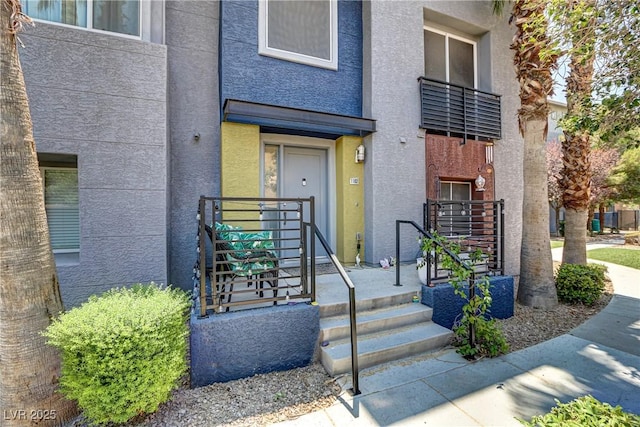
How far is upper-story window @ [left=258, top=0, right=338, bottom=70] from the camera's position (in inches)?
228

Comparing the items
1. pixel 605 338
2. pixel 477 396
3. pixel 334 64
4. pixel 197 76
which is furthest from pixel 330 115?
pixel 605 338

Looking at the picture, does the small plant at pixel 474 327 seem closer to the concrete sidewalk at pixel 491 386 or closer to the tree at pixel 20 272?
the concrete sidewalk at pixel 491 386

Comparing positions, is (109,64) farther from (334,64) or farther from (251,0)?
(334,64)

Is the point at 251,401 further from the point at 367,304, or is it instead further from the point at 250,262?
the point at 367,304

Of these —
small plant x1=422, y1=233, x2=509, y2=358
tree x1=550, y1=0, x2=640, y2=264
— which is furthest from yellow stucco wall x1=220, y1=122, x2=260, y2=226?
tree x1=550, y1=0, x2=640, y2=264

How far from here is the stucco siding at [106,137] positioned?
12.5ft

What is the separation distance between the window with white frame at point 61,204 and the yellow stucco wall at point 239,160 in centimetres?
223

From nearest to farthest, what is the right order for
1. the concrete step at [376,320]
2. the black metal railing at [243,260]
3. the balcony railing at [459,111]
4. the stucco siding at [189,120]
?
the black metal railing at [243,260] → the concrete step at [376,320] → the stucco siding at [189,120] → the balcony railing at [459,111]

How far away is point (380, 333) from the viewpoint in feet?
12.4

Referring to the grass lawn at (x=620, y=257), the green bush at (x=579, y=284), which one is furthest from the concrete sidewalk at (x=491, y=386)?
the grass lawn at (x=620, y=257)

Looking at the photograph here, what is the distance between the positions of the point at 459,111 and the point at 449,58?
62.6 inches

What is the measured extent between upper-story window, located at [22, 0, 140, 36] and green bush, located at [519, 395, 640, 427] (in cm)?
658

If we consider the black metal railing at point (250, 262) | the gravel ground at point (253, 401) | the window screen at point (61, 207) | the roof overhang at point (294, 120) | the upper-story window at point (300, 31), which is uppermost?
the upper-story window at point (300, 31)

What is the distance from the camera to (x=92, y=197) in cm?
395
